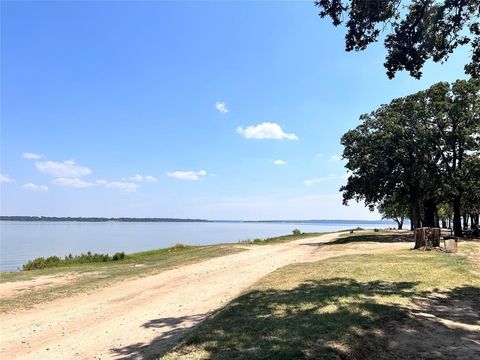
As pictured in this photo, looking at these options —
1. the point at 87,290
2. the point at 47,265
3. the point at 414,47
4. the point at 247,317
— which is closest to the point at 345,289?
the point at 247,317

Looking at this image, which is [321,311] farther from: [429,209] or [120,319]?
[429,209]

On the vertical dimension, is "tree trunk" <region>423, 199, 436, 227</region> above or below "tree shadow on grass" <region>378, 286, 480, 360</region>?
above

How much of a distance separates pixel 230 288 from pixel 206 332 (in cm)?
640

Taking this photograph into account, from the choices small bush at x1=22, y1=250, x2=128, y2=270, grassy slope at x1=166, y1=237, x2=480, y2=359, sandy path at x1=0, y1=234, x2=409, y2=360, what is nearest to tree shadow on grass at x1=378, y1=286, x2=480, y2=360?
grassy slope at x1=166, y1=237, x2=480, y2=359

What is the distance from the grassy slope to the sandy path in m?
1.16

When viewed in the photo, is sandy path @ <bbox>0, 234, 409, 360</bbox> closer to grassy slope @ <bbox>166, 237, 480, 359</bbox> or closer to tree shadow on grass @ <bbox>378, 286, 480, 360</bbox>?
grassy slope @ <bbox>166, 237, 480, 359</bbox>

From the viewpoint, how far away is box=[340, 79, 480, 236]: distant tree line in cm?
3228

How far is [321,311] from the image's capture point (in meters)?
8.12

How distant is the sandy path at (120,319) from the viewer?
820 centimetres

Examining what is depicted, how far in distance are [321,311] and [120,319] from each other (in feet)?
17.1

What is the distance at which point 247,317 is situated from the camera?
8.14 m

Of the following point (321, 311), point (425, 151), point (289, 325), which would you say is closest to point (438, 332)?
point (321, 311)

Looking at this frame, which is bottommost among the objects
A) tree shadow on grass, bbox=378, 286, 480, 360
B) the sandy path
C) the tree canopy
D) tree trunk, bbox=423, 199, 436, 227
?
the sandy path

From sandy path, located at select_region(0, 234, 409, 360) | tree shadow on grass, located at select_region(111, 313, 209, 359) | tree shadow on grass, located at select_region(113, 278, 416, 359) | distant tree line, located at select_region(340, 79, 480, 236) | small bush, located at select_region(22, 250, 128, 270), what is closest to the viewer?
tree shadow on grass, located at select_region(113, 278, 416, 359)
